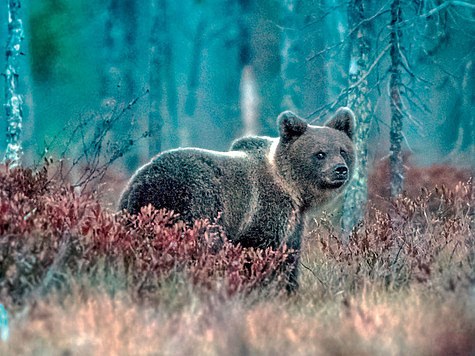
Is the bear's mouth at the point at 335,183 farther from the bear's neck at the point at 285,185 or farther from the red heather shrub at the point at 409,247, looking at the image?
the red heather shrub at the point at 409,247

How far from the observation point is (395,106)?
6.89 meters

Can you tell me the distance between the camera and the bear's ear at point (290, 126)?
3.79m

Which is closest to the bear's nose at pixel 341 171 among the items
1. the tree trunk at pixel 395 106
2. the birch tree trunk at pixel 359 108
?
the birch tree trunk at pixel 359 108

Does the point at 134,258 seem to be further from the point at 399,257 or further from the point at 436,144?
the point at 436,144

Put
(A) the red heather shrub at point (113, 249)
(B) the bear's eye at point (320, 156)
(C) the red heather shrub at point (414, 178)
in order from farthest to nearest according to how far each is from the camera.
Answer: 1. (C) the red heather shrub at point (414, 178)
2. (B) the bear's eye at point (320, 156)
3. (A) the red heather shrub at point (113, 249)

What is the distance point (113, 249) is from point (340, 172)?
1885 mm

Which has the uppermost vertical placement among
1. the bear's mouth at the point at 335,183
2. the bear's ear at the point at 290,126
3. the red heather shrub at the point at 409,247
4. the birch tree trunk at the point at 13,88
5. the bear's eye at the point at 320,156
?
the birch tree trunk at the point at 13,88

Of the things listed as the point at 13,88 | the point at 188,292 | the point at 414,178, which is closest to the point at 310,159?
the point at 188,292

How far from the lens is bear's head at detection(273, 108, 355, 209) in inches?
147

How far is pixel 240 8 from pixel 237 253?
755 centimetres

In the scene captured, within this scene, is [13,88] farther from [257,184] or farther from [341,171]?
[341,171]

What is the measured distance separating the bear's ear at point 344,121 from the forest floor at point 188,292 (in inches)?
48.7

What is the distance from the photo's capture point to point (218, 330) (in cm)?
236

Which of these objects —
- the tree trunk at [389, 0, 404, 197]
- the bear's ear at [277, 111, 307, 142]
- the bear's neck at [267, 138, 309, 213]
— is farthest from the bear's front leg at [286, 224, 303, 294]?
the tree trunk at [389, 0, 404, 197]
